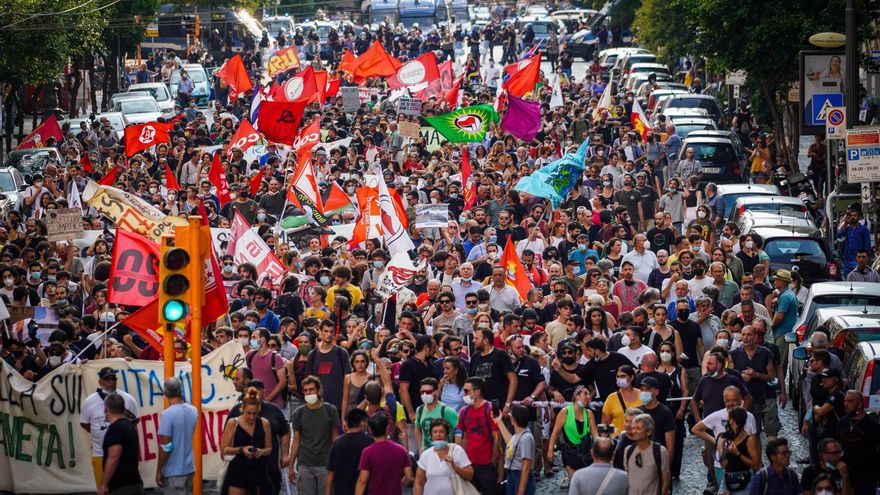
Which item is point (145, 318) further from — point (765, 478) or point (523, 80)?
point (523, 80)

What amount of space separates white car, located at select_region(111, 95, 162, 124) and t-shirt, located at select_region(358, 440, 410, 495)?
33231mm

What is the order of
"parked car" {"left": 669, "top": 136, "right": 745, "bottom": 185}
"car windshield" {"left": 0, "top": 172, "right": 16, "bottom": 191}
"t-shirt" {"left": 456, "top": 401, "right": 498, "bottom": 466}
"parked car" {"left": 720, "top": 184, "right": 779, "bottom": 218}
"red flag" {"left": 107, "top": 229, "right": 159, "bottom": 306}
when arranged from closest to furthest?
1. "t-shirt" {"left": 456, "top": 401, "right": 498, "bottom": 466}
2. "red flag" {"left": 107, "top": 229, "right": 159, "bottom": 306}
3. "parked car" {"left": 720, "top": 184, "right": 779, "bottom": 218}
4. "car windshield" {"left": 0, "top": 172, "right": 16, "bottom": 191}
5. "parked car" {"left": 669, "top": 136, "right": 745, "bottom": 185}

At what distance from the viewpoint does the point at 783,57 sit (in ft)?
104

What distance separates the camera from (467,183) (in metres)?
26.5

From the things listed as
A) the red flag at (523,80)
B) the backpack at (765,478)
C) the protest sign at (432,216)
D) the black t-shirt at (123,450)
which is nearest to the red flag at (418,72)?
the red flag at (523,80)

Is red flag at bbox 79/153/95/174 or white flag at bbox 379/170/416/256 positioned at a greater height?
white flag at bbox 379/170/416/256

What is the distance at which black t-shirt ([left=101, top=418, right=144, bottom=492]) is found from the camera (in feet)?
41.9

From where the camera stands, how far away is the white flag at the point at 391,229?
70.1 ft

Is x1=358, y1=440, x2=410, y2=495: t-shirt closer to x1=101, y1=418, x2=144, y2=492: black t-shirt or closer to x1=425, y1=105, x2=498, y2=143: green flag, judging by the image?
x1=101, y1=418, x2=144, y2=492: black t-shirt

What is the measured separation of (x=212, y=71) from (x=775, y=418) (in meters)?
47.1

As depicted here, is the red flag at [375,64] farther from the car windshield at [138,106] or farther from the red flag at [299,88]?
the car windshield at [138,106]

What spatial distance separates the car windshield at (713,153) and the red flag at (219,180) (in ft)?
29.1

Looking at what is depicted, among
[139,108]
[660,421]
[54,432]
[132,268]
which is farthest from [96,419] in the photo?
[139,108]

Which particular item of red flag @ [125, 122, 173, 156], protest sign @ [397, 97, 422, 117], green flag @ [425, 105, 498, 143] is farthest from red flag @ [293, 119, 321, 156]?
protest sign @ [397, 97, 422, 117]
